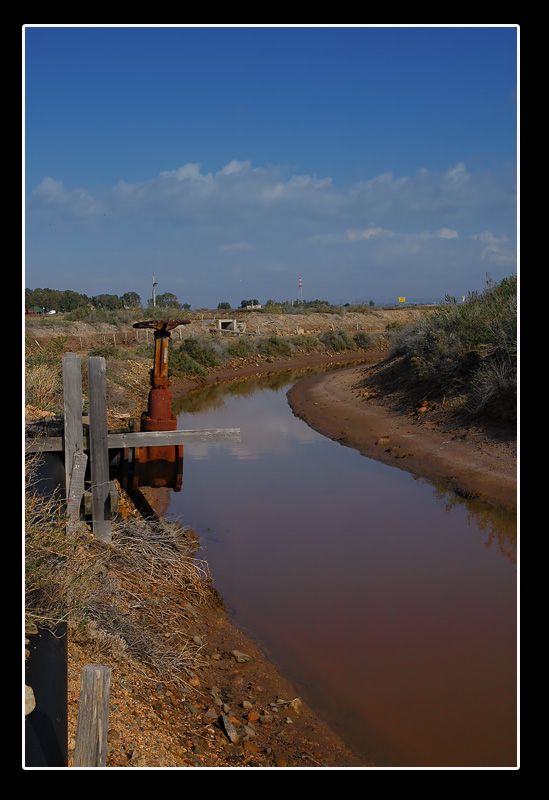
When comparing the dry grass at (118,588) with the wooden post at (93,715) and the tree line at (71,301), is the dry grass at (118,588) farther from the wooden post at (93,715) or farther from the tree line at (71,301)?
the tree line at (71,301)

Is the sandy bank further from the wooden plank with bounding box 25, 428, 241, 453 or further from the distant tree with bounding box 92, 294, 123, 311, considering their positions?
the distant tree with bounding box 92, 294, 123, 311

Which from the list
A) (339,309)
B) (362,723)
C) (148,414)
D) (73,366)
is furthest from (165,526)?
(339,309)

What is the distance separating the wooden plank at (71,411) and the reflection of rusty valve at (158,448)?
2.72 feet

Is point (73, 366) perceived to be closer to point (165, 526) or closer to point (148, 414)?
point (148, 414)

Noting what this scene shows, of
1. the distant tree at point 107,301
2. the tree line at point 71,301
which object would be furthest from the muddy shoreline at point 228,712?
the distant tree at point 107,301

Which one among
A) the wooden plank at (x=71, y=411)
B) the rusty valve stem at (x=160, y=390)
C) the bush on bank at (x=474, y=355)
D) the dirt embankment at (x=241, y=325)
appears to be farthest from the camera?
the dirt embankment at (x=241, y=325)

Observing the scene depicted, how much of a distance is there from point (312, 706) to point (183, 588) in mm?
1953

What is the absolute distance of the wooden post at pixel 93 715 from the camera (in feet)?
7.98

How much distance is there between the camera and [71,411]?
6852 millimetres

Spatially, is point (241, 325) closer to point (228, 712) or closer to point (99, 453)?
point (99, 453)

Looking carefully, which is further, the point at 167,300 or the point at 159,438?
the point at 167,300

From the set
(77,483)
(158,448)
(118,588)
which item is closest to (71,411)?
(77,483)

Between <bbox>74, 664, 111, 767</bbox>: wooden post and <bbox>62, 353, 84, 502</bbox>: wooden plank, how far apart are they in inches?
176

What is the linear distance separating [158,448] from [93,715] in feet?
17.3
